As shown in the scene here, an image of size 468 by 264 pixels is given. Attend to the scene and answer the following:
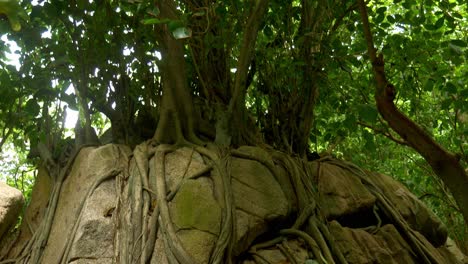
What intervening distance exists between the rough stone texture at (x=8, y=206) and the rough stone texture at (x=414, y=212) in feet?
10.8

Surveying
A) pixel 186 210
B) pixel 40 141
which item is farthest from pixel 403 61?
pixel 40 141

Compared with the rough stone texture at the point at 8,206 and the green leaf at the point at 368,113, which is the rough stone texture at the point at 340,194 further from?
the rough stone texture at the point at 8,206

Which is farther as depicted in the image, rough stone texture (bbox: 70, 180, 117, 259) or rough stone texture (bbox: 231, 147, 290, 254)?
rough stone texture (bbox: 231, 147, 290, 254)

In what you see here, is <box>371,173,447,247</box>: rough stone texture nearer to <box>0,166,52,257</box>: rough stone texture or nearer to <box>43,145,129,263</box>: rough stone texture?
<box>43,145,129,263</box>: rough stone texture

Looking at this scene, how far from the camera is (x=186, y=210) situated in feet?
9.81

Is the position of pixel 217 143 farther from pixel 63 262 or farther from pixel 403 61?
pixel 403 61

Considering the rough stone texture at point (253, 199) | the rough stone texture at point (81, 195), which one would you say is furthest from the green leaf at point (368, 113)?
the rough stone texture at point (81, 195)

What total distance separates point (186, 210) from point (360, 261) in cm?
146

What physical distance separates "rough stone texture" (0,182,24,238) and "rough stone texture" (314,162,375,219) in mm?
2358

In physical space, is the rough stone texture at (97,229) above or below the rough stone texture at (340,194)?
below

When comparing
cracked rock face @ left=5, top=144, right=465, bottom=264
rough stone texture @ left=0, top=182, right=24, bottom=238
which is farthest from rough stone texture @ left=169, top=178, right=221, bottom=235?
rough stone texture @ left=0, top=182, right=24, bottom=238

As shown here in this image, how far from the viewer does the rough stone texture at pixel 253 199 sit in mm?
3156

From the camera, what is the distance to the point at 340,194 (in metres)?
4.22

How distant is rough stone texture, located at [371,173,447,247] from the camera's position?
15.8 feet
